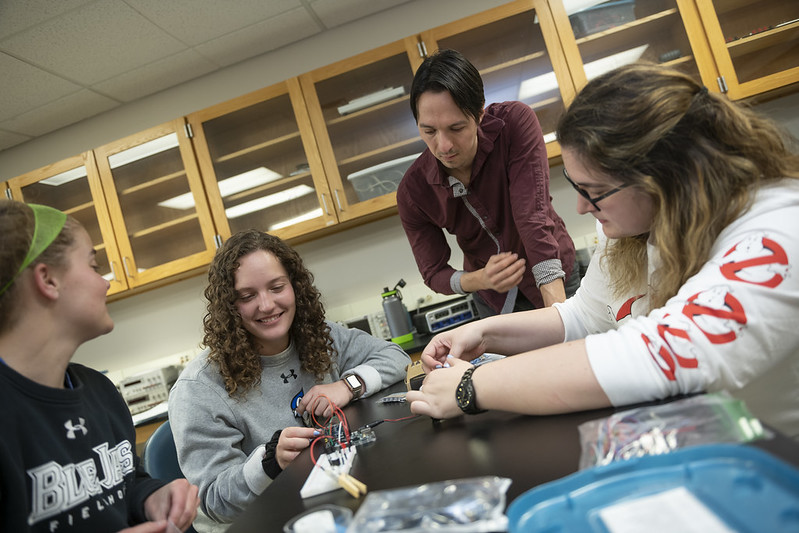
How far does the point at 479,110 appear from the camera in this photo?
5.20 feet

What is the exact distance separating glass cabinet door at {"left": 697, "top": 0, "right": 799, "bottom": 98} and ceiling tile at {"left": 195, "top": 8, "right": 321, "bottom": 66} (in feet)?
6.52

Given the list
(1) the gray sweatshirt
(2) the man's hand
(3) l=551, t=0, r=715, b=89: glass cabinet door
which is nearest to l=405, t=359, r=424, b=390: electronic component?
(1) the gray sweatshirt

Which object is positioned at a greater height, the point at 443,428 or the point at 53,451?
the point at 53,451

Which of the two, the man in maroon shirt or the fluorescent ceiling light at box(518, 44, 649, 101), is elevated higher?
the fluorescent ceiling light at box(518, 44, 649, 101)

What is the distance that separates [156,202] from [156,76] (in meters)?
0.72

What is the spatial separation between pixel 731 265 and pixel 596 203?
27 cm

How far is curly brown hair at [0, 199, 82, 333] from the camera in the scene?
78 centimetres

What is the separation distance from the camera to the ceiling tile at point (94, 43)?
94.0 inches

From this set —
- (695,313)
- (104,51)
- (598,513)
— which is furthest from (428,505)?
(104,51)

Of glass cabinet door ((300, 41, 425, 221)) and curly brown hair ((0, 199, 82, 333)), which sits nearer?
curly brown hair ((0, 199, 82, 333))

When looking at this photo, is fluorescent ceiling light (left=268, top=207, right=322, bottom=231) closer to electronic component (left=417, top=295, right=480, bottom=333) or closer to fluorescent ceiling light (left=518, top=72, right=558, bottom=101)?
electronic component (left=417, top=295, right=480, bottom=333)

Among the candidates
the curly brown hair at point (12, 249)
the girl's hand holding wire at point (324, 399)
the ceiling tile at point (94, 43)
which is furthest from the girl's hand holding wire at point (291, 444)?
the ceiling tile at point (94, 43)

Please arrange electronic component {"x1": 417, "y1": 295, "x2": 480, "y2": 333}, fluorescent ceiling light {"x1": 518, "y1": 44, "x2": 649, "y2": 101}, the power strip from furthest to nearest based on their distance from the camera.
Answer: fluorescent ceiling light {"x1": 518, "y1": 44, "x2": 649, "y2": 101}
electronic component {"x1": 417, "y1": 295, "x2": 480, "y2": 333}
the power strip

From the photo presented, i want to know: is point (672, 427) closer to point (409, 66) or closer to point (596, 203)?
point (596, 203)
